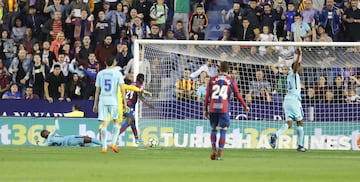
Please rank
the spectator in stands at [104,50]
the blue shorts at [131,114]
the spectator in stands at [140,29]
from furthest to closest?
1. the spectator in stands at [140,29]
2. the spectator in stands at [104,50]
3. the blue shorts at [131,114]

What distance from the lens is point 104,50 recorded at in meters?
33.7

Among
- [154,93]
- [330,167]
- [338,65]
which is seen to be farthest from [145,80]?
[330,167]

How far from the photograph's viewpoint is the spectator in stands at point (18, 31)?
35.0 meters

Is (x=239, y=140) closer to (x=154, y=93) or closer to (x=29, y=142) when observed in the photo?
(x=154, y=93)

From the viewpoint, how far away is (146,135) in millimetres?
30250

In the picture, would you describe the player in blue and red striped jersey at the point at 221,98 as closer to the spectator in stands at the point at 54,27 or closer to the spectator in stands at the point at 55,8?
the spectator in stands at the point at 54,27

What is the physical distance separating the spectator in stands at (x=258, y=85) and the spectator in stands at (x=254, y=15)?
11.1ft

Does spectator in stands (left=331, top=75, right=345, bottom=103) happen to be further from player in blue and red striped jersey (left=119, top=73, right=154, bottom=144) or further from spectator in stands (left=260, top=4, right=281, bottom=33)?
player in blue and red striped jersey (left=119, top=73, right=154, bottom=144)

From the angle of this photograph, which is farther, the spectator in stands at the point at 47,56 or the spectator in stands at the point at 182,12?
the spectator in stands at the point at 182,12

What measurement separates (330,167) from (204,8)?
55.5 feet

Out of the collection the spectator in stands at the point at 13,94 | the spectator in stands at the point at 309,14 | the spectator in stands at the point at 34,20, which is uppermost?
the spectator in stands at the point at 309,14

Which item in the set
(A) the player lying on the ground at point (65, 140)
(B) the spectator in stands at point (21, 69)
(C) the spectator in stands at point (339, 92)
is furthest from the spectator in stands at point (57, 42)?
(C) the spectator in stands at point (339, 92)

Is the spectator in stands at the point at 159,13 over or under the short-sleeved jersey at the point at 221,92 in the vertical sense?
over

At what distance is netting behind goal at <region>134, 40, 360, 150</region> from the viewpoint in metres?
30.0
